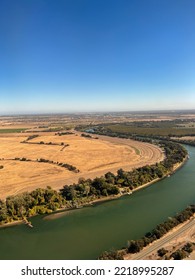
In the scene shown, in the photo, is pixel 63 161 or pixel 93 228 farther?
pixel 63 161

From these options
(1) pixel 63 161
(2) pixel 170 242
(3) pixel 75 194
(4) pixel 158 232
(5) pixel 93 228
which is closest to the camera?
(2) pixel 170 242

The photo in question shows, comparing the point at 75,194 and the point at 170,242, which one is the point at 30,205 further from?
the point at 170,242

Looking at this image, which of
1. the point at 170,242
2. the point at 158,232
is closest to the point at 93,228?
the point at 158,232

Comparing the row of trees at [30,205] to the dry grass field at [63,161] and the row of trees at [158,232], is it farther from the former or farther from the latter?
the row of trees at [158,232]

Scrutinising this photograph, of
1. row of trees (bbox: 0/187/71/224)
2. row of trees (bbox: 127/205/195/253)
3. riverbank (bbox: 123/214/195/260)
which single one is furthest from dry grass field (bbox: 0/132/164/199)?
riverbank (bbox: 123/214/195/260)

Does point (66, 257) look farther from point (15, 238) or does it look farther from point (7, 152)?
point (7, 152)

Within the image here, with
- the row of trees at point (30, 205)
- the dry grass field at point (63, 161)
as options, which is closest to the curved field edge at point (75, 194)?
the row of trees at point (30, 205)
